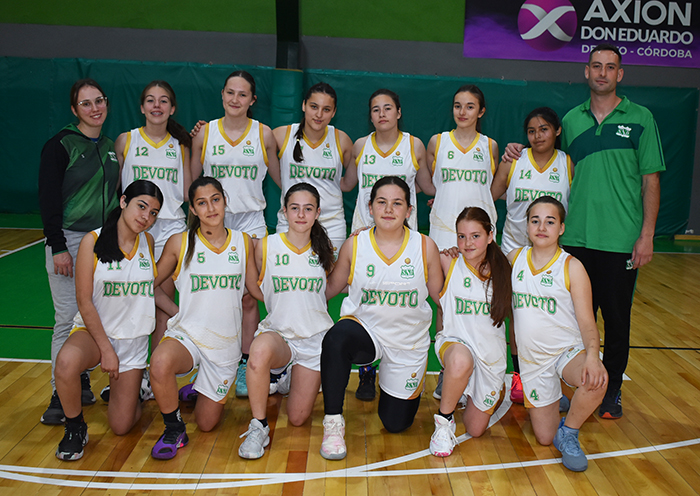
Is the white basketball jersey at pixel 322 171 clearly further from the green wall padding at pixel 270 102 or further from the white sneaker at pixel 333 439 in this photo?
the green wall padding at pixel 270 102

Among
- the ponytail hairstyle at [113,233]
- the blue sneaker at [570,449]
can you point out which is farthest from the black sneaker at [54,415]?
the blue sneaker at [570,449]

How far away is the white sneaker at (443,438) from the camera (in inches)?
116

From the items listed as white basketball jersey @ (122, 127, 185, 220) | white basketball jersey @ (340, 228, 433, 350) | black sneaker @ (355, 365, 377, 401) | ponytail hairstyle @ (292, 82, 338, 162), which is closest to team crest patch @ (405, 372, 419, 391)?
white basketball jersey @ (340, 228, 433, 350)

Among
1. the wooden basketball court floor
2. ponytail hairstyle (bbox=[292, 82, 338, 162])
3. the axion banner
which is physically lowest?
the wooden basketball court floor

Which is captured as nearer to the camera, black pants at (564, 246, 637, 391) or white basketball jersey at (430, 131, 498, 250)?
black pants at (564, 246, 637, 391)

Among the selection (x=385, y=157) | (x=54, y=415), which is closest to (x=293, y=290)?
(x=385, y=157)

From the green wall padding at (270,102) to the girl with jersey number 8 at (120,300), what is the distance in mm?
5197

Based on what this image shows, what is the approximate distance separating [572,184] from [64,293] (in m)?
2.82

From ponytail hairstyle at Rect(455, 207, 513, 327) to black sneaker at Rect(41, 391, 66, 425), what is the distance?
87.5 inches

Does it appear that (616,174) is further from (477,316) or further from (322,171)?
(322,171)

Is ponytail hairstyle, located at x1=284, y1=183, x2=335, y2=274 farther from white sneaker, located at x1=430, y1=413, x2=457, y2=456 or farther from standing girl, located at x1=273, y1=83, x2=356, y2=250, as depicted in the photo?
white sneaker, located at x1=430, y1=413, x2=457, y2=456

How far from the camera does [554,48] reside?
899 centimetres

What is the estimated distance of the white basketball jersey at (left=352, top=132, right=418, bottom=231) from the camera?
382 centimetres

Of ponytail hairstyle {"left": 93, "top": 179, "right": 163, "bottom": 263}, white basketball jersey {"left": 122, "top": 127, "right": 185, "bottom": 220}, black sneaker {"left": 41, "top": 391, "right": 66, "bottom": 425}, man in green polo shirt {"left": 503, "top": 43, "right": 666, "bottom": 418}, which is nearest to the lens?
ponytail hairstyle {"left": 93, "top": 179, "right": 163, "bottom": 263}
